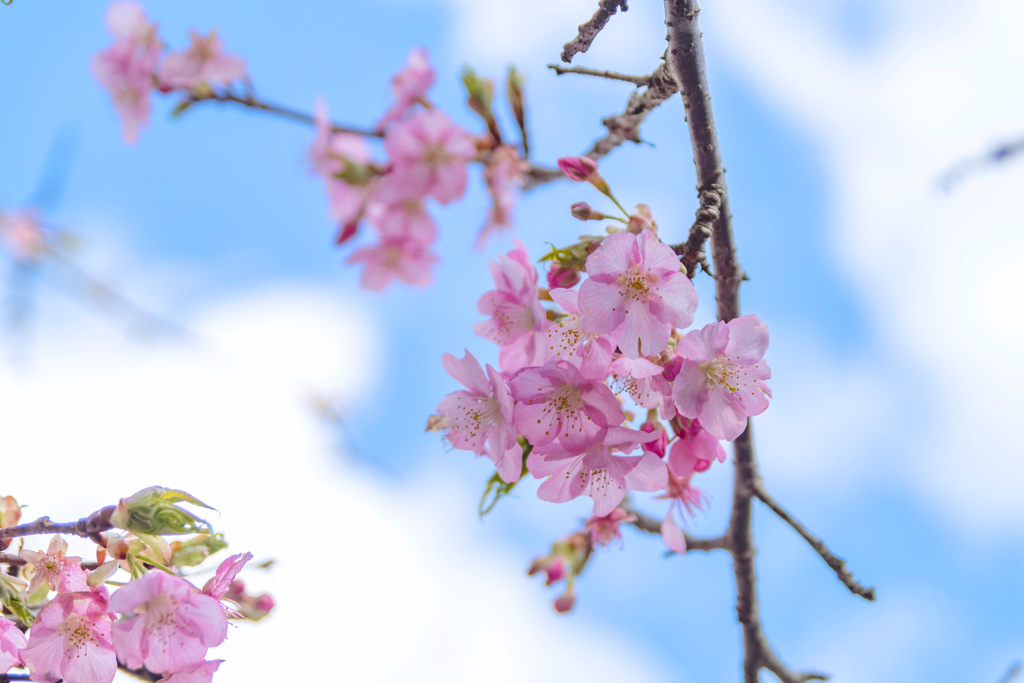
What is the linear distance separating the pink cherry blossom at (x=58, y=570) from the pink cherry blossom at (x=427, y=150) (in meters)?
1.43

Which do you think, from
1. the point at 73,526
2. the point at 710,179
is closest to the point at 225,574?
the point at 73,526

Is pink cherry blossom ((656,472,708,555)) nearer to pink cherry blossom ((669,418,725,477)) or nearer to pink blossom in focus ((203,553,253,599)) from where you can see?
pink cherry blossom ((669,418,725,477))

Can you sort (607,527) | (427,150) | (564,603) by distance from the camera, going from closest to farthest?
1. (607,527)
2. (427,150)
3. (564,603)

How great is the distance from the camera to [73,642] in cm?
140

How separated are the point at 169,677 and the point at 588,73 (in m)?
1.54

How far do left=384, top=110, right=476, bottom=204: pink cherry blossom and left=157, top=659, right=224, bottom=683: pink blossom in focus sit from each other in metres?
1.52

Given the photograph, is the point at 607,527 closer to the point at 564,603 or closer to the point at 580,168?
the point at 564,603

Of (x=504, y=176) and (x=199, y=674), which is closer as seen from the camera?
(x=199, y=674)

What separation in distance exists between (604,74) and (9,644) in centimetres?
174

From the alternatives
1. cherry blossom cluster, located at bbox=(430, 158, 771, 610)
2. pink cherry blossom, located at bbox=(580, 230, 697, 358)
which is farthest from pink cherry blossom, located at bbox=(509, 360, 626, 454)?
pink cherry blossom, located at bbox=(580, 230, 697, 358)

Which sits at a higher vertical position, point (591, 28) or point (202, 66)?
point (591, 28)

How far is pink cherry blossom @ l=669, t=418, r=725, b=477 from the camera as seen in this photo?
153 centimetres

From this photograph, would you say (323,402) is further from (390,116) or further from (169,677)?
(169,677)

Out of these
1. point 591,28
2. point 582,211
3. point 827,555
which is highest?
point 591,28
